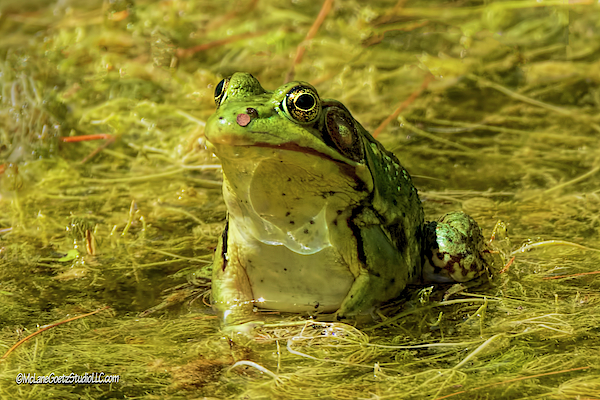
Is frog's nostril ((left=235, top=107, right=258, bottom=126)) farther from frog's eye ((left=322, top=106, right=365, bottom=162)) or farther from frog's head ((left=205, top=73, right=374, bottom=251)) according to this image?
frog's eye ((left=322, top=106, right=365, bottom=162))

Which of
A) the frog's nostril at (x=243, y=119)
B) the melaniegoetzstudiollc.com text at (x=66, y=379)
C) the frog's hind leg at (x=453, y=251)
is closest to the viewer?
the frog's nostril at (x=243, y=119)

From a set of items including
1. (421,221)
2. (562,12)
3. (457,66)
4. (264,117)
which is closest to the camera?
A: (264,117)

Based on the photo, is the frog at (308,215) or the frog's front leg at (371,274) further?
the frog's front leg at (371,274)

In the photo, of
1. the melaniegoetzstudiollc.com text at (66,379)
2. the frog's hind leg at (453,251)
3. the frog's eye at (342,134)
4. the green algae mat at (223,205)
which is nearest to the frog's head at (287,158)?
the frog's eye at (342,134)

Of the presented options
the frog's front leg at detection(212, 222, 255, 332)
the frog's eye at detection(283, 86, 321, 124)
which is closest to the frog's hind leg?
the frog's front leg at detection(212, 222, 255, 332)

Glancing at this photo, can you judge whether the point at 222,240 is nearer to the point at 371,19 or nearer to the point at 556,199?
the point at 556,199

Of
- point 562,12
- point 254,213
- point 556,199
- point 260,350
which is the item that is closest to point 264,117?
point 254,213

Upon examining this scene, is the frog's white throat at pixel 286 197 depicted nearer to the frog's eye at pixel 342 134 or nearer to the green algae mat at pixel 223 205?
the frog's eye at pixel 342 134
